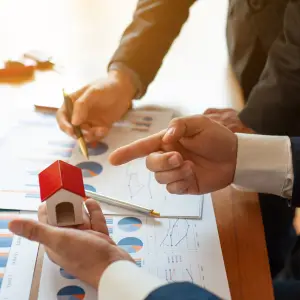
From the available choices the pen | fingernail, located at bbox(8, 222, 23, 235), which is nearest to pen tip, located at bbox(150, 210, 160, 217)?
the pen

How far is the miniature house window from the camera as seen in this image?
0.65 m

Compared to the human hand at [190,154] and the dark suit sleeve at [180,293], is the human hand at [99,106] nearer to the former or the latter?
the human hand at [190,154]

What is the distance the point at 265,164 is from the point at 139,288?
293 mm

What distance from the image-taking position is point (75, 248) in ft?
1.98

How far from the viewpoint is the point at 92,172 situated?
31.6 inches

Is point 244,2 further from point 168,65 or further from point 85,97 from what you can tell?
point 85,97

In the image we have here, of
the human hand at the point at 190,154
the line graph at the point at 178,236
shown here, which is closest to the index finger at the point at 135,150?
the human hand at the point at 190,154

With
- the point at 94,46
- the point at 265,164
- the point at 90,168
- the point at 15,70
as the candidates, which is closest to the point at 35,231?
the point at 90,168

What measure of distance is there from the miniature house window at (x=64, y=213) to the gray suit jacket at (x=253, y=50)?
0.40m

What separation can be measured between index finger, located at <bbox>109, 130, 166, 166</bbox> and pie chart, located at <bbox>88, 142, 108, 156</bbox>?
139 mm

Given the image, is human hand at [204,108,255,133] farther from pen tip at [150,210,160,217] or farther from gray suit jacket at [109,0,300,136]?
pen tip at [150,210,160,217]

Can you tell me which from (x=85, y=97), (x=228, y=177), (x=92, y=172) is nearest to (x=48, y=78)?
(x=85, y=97)

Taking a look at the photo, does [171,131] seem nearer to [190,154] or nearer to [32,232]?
[190,154]

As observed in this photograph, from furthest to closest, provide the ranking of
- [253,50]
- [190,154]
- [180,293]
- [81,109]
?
[253,50]
[81,109]
[190,154]
[180,293]
